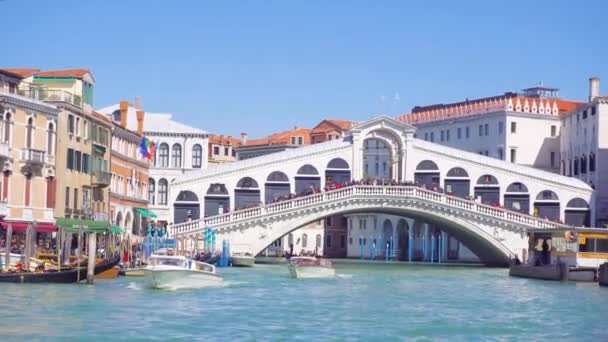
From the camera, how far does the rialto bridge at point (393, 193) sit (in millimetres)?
48219

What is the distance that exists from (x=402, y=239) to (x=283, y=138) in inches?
345

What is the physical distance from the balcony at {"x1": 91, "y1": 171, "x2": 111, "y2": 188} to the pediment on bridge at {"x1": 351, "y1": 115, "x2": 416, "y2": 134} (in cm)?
1228

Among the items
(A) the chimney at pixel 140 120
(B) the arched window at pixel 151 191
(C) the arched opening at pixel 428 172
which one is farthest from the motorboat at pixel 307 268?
(B) the arched window at pixel 151 191

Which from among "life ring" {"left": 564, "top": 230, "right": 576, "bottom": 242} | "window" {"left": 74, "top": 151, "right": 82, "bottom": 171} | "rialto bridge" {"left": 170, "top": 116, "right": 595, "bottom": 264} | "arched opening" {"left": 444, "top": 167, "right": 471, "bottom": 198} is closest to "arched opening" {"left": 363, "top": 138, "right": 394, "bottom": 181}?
"rialto bridge" {"left": 170, "top": 116, "right": 595, "bottom": 264}

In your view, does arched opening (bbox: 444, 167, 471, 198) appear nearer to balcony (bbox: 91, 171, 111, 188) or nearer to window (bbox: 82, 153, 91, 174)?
balcony (bbox: 91, 171, 111, 188)

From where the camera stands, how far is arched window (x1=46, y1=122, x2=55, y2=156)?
37.5m

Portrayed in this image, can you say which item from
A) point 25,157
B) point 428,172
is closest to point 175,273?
point 25,157

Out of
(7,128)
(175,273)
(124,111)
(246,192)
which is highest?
(124,111)

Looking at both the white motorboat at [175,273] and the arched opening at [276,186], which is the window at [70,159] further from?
the arched opening at [276,186]

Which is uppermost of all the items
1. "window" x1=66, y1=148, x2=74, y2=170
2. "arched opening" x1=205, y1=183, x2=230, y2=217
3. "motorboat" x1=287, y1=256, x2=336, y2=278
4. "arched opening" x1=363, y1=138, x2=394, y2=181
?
"arched opening" x1=363, y1=138, x2=394, y2=181

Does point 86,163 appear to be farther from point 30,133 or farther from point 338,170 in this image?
point 338,170

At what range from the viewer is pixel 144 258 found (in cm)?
4231

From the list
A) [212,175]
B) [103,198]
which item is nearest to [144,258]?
[103,198]

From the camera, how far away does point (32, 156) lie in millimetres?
36031
